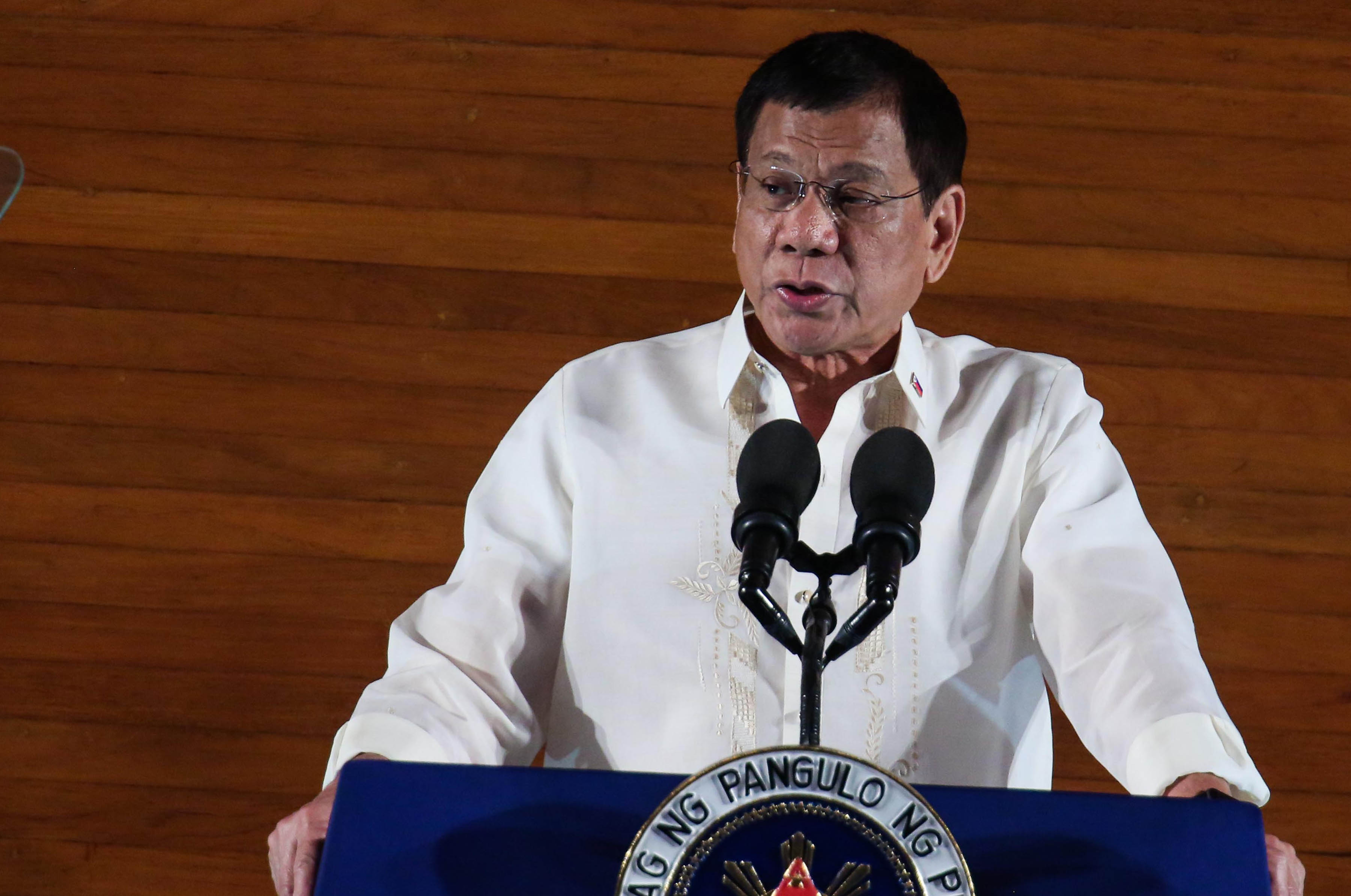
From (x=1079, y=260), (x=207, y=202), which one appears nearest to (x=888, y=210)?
(x=1079, y=260)

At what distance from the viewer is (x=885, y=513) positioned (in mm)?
957

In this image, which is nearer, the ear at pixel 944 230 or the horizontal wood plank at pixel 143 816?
the ear at pixel 944 230

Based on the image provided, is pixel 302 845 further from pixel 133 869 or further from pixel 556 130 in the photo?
pixel 556 130

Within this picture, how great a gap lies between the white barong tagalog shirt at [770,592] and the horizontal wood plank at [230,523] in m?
0.74

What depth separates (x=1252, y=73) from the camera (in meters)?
2.55

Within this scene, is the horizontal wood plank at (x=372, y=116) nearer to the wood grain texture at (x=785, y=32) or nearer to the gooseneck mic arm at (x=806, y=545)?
the wood grain texture at (x=785, y=32)

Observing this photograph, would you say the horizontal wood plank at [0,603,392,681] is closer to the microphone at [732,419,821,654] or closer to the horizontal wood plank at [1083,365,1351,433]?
the horizontal wood plank at [1083,365,1351,433]

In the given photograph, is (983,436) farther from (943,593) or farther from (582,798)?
(582,798)

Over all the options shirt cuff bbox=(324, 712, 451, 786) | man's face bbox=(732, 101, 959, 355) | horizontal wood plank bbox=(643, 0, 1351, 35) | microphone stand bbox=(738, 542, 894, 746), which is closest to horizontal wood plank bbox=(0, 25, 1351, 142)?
horizontal wood plank bbox=(643, 0, 1351, 35)

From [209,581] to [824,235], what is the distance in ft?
4.50

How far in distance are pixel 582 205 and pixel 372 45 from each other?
49cm

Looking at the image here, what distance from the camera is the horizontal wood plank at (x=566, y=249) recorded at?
2.51 metres

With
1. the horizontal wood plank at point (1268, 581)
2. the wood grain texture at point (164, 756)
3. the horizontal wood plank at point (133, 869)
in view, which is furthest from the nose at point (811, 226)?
the horizontal wood plank at point (133, 869)

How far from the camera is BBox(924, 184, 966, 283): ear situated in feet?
5.96
